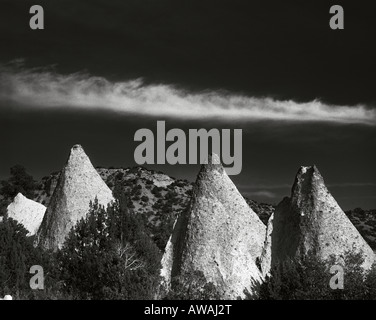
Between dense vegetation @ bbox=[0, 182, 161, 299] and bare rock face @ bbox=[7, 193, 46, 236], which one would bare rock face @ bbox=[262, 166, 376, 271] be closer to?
dense vegetation @ bbox=[0, 182, 161, 299]

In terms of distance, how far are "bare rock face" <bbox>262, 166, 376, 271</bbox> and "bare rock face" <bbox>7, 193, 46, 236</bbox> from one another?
18.8 m

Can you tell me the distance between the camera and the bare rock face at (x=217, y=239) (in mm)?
26359

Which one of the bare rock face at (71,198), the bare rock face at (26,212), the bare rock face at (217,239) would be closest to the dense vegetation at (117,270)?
the bare rock face at (217,239)

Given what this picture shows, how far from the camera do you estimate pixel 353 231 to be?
27422 mm

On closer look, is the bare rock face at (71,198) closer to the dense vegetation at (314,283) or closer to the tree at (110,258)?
the tree at (110,258)

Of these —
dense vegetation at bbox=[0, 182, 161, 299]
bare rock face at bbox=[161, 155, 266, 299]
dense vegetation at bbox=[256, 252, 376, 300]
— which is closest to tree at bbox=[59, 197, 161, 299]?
dense vegetation at bbox=[0, 182, 161, 299]

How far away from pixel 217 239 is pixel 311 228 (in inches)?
151

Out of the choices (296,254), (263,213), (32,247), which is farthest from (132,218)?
(263,213)

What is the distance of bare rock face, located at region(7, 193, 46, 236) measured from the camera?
4208 centimetres
